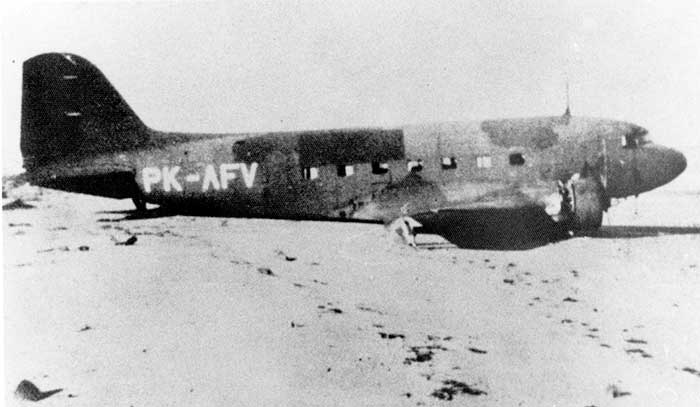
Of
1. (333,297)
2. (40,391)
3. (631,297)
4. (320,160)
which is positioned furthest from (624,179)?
(40,391)

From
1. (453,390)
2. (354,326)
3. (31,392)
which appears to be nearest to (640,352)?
(453,390)

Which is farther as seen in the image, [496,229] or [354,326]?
[496,229]

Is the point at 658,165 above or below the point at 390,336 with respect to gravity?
above

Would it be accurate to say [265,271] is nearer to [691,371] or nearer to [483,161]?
[483,161]

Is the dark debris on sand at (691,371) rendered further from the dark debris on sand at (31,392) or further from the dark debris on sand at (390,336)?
the dark debris on sand at (31,392)

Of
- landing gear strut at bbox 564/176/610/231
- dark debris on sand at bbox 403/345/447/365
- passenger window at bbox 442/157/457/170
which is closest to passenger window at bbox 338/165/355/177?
passenger window at bbox 442/157/457/170

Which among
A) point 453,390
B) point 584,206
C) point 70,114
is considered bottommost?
point 453,390

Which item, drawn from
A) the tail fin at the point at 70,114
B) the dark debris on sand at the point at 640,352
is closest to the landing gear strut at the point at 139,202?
the tail fin at the point at 70,114
